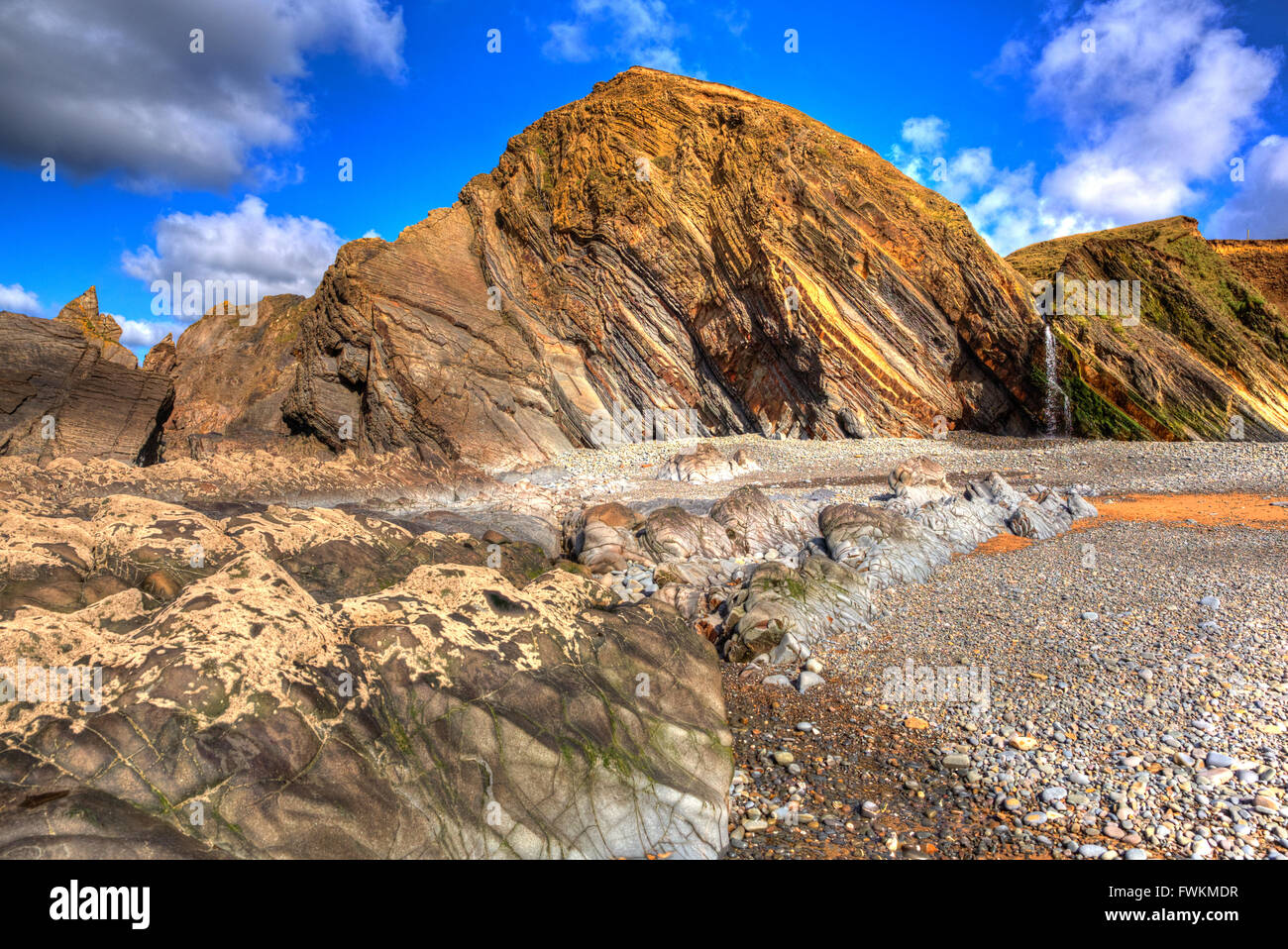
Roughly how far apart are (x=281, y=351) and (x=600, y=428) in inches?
751

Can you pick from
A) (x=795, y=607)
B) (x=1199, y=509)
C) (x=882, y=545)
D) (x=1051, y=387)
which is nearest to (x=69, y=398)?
(x=795, y=607)

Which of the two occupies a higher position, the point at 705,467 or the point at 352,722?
the point at 705,467

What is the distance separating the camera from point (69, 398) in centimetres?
2252

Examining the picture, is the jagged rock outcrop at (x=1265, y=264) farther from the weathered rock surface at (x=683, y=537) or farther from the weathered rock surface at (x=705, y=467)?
the weathered rock surface at (x=683, y=537)

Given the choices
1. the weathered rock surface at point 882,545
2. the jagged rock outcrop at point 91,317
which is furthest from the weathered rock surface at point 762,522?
the jagged rock outcrop at point 91,317

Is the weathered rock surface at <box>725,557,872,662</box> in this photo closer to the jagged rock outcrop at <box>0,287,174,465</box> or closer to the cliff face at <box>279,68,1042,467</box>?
the cliff face at <box>279,68,1042,467</box>

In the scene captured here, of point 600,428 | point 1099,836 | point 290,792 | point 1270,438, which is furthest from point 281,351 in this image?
point 1270,438

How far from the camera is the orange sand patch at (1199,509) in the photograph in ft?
43.0

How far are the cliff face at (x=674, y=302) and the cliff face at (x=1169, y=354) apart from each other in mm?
2045

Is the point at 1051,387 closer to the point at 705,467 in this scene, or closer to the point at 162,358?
the point at 705,467

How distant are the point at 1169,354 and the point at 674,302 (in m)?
19.3

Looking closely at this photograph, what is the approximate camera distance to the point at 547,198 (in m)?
32.7

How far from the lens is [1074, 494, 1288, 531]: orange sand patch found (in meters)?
13.1
